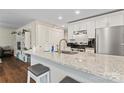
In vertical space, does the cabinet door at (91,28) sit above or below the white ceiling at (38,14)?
below

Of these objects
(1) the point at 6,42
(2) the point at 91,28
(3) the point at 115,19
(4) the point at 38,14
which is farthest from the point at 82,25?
(1) the point at 6,42

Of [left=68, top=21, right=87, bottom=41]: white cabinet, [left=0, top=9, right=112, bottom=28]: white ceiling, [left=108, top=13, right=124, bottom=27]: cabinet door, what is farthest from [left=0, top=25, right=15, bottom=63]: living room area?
[left=108, top=13, right=124, bottom=27]: cabinet door

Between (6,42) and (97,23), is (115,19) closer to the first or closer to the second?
(97,23)

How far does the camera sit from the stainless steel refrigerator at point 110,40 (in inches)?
124

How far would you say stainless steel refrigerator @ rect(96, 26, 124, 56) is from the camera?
3.15 metres

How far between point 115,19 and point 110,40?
61cm

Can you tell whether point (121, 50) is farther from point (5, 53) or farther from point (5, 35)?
point (5, 53)

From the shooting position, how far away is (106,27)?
3.50m

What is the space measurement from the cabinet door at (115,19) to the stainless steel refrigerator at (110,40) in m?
0.12

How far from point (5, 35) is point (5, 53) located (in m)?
1.77

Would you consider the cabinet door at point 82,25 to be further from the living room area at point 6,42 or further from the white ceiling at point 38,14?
the living room area at point 6,42

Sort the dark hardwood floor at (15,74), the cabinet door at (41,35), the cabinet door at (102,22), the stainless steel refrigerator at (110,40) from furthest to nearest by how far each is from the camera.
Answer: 1. the cabinet door at (41,35)
2. the cabinet door at (102,22)
3. the stainless steel refrigerator at (110,40)
4. the dark hardwood floor at (15,74)

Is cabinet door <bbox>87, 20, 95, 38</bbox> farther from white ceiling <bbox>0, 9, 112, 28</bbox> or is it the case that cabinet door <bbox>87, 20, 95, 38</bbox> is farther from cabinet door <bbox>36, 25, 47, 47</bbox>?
cabinet door <bbox>36, 25, 47, 47</bbox>

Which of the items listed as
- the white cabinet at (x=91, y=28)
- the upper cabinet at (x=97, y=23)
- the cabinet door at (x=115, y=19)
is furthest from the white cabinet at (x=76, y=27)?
the cabinet door at (x=115, y=19)
